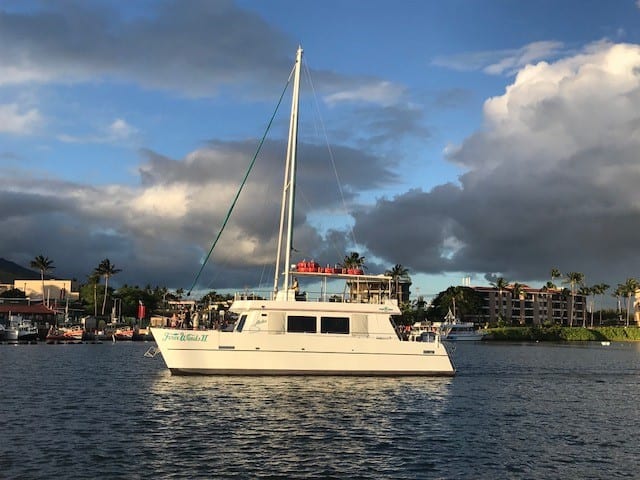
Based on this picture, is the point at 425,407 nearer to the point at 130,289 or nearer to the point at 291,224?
the point at 291,224

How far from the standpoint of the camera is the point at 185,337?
33125 millimetres

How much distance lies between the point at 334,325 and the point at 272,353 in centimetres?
343

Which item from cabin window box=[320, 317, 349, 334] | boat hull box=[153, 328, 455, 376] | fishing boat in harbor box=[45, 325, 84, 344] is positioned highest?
cabin window box=[320, 317, 349, 334]

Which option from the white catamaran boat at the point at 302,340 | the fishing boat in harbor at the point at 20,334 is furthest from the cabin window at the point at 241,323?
the fishing boat in harbor at the point at 20,334

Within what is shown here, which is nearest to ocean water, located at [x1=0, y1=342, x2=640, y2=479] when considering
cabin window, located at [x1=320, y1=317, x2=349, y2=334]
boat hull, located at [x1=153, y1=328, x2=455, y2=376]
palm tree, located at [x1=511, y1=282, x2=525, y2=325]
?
boat hull, located at [x1=153, y1=328, x2=455, y2=376]

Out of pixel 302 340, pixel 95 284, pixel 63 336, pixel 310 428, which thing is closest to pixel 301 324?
pixel 302 340

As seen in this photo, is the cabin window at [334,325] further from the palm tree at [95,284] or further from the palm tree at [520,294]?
the palm tree at [520,294]

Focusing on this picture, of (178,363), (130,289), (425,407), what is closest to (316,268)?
(178,363)

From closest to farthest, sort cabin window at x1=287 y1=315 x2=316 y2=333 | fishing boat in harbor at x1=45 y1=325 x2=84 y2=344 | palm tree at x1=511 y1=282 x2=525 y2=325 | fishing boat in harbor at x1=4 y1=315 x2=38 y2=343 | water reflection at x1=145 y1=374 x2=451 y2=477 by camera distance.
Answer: water reflection at x1=145 y1=374 x2=451 y2=477 < cabin window at x1=287 y1=315 x2=316 y2=333 < fishing boat in harbor at x1=4 y1=315 x2=38 y2=343 < fishing boat in harbor at x1=45 y1=325 x2=84 y2=344 < palm tree at x1=511 y1=282 x2=525 y2=325

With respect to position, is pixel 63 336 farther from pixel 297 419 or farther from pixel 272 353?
pixel 297 419

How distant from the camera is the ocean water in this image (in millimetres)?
16359

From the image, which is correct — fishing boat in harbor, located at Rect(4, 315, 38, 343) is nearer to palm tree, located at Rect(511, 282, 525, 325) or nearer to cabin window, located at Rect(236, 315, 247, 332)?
cabin window, located at Rect(236, 315, 247, 332)

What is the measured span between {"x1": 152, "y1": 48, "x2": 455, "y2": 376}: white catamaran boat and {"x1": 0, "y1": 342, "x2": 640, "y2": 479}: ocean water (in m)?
0.77

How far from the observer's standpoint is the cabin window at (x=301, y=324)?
33.7 metres
